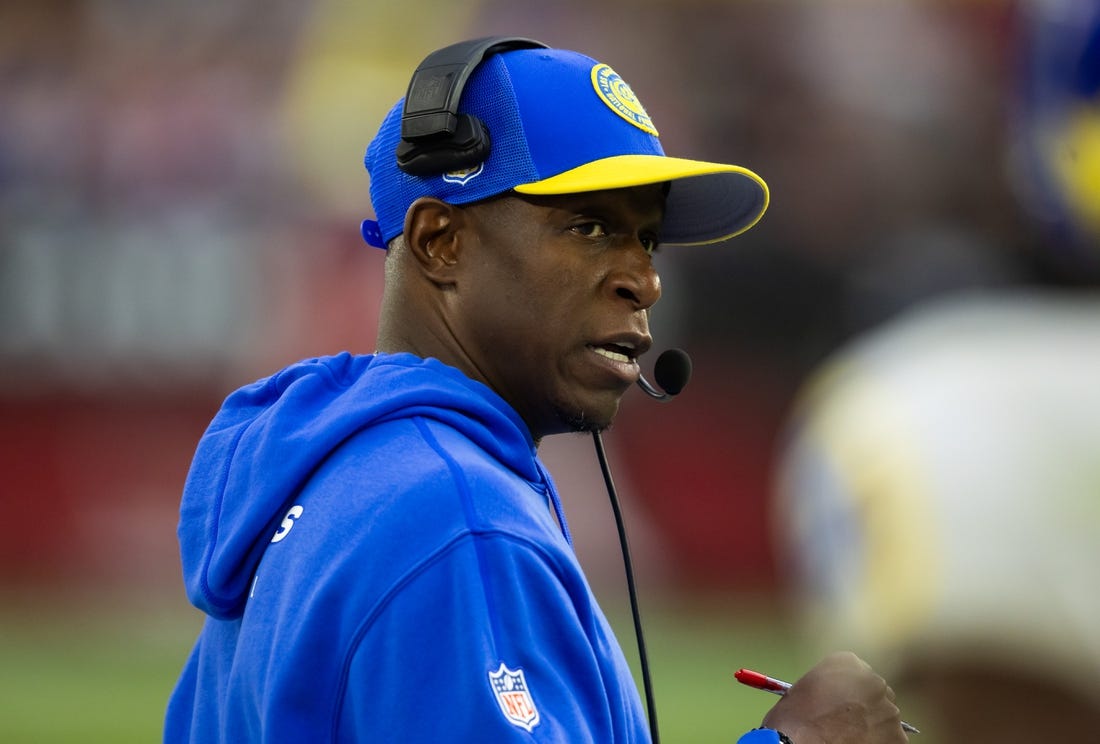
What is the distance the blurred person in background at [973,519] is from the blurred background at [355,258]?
4397 millimetres

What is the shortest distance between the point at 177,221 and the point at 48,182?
→ 0.91 metres

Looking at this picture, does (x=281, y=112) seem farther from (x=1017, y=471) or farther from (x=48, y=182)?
(x=1017, y=471)

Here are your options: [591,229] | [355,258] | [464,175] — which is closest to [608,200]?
[591,229]

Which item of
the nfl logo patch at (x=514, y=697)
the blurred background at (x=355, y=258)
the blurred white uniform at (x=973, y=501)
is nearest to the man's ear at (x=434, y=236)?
the nfl logo patch at (x=514, y=697)

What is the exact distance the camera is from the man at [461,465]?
4.82ft

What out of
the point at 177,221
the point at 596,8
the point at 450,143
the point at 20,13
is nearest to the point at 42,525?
the point at 177,221

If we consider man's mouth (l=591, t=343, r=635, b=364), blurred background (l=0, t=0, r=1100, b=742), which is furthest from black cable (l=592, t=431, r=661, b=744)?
blurred background (l=0, t=0, r=1100, b=742)

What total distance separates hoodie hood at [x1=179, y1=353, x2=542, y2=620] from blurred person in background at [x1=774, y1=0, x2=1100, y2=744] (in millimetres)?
1373

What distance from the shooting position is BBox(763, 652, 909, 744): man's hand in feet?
5.42

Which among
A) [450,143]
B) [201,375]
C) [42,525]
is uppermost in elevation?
[450,143]

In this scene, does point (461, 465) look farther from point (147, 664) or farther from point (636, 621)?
point (147, 664)

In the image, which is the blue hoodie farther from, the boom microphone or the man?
the boom microphone

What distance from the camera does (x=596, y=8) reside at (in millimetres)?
11938

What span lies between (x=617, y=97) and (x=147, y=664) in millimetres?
7021
